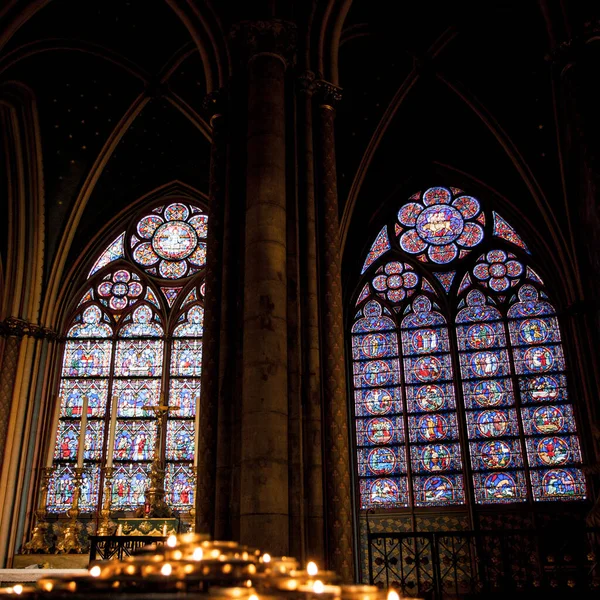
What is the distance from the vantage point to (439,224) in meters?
17.4

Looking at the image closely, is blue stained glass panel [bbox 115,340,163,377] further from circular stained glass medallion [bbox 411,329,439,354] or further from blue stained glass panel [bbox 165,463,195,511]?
circular stained glass medallion [bbox 411,329,439,354]

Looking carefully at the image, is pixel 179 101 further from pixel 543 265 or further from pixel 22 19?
pixel 543 265

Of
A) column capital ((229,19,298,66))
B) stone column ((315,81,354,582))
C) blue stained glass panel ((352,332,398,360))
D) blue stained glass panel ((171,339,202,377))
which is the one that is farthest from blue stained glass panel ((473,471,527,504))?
column capital ((229,19,298,66))

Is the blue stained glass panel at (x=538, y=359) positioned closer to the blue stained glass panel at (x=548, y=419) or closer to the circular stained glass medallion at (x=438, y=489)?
the blue stained glass panel at (x=548, y=419)

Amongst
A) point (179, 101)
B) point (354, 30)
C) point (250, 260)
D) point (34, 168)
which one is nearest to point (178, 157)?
point (179, 101)

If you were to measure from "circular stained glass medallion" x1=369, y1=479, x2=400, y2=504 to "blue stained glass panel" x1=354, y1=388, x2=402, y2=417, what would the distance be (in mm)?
1485

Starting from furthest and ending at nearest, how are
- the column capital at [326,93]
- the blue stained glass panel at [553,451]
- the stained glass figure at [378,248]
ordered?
1. the stained glass figure at [378,248]
2. the blue stained glass panel at [553,451]
3. the column capital at [326,93]

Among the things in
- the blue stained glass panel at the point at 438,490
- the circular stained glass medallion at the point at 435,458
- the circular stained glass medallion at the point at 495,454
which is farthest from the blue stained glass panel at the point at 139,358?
the circular stained glass medallion at the point at 495,454

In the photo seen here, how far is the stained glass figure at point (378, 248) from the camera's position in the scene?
688 inches

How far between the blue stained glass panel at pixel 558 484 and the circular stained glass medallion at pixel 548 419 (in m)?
0.85

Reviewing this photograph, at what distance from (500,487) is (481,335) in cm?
334

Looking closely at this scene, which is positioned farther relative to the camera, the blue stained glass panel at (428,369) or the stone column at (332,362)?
the blue stained glass panel at (428,369)

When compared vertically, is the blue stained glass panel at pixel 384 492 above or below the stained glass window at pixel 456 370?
below

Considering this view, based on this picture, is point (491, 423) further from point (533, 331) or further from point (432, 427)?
point (533, 331)
